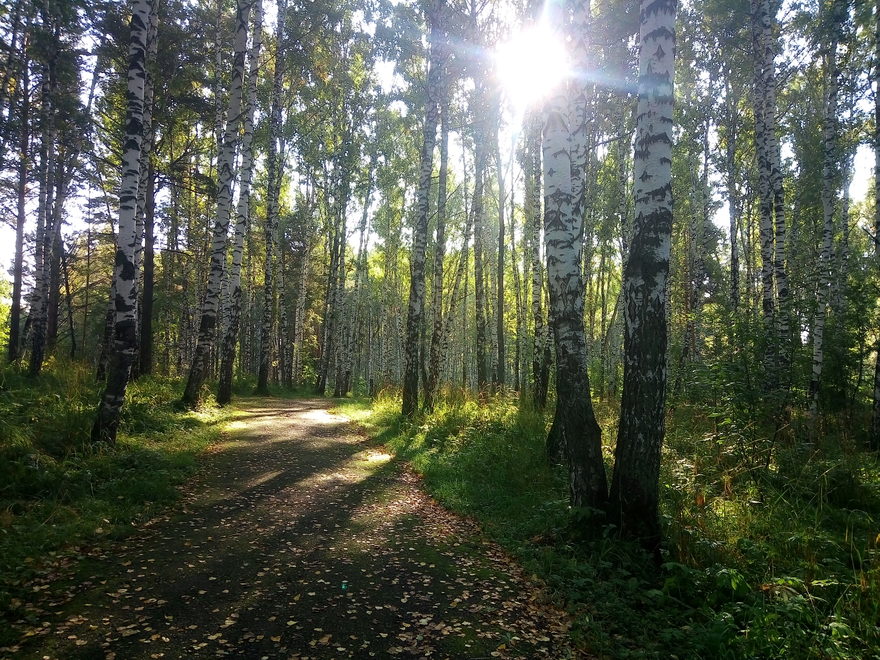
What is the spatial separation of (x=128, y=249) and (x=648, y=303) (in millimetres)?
8129

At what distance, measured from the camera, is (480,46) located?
16344 millimetres

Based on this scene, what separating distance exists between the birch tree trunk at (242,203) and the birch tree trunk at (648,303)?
12.8m

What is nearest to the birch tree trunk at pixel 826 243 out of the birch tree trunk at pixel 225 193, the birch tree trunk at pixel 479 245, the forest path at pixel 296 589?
the birch tree trunk at pixel 479 245

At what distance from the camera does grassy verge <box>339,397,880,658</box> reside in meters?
3.20

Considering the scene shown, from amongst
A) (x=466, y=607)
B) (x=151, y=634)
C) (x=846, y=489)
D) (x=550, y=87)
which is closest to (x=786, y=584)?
(x=466, y=607)

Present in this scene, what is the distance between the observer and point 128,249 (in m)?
7.45

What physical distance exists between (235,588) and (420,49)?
788 inches

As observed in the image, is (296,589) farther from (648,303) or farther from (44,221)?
(44,221)

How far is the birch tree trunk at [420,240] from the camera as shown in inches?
529

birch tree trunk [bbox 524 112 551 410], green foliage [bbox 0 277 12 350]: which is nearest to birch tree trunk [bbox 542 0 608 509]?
birch tree trunk [bbox 524 112 551 410]

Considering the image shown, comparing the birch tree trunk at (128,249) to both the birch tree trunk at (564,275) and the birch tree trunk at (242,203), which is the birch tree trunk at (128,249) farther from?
the birch tree trunk at (564,275)

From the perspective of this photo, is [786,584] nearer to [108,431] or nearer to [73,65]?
[108,431]

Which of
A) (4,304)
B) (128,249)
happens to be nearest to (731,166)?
(128,249)

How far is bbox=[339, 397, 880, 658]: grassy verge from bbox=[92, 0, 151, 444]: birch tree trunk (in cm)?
557
